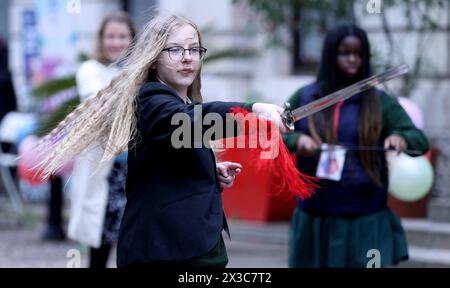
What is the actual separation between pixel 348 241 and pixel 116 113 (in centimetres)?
233

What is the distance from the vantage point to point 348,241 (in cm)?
591

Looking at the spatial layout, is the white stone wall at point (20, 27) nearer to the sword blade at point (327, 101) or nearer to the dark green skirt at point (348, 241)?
the dark green skirt at point (348, 241)

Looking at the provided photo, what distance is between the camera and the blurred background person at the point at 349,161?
229 inches

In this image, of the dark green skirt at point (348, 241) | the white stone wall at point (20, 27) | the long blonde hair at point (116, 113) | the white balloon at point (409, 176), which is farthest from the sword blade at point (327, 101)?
the white stone wall at point (20, 27)

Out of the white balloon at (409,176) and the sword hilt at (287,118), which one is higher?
the sword hilt at (287,118)

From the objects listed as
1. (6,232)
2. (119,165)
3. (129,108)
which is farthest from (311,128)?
(6,232)

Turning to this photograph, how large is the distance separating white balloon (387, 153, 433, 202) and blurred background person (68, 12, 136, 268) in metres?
1.76

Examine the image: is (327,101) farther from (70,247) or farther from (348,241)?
(70,247)

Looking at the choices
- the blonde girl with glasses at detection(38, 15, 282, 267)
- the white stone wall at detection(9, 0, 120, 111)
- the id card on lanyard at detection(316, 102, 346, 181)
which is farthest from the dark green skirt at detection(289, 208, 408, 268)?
the white stone wall at detection(9, 0, 120, 111)

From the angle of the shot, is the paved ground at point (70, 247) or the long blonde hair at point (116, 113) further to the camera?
the paved ground at point (70, 247)

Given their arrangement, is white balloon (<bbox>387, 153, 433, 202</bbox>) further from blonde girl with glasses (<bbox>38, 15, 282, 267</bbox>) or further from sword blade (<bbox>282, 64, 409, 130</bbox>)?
blonde girl with glasses (<bbox>38, 15, 282, 267</bbox>)

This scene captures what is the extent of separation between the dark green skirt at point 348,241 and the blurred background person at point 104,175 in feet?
3.90

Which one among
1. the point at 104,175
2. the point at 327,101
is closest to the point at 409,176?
the point at 104,175
